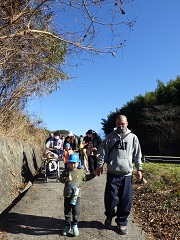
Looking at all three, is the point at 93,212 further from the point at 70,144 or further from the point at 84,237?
the point at 70,144

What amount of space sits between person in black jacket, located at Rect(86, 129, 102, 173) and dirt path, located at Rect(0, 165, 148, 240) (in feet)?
9.94

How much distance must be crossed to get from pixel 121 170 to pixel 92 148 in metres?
5.85

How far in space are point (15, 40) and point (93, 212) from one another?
15.0 feet

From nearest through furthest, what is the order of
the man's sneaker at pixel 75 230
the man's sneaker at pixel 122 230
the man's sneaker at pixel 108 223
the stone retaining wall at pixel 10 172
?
the man's sneaker at pixel 75 230
the man's sneaker at pixel 122 230
the man's sneaker at pixel 108 223
the stone retaining wall at pixel 10 172

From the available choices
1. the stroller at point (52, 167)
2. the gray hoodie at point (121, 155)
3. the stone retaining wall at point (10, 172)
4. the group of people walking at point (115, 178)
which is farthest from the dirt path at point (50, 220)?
the stroller at point (52, 167)

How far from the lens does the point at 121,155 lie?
16.8 ft

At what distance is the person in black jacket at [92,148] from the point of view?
1091 cm

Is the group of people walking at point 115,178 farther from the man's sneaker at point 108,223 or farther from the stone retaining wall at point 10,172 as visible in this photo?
the stone retaining wall at point 10,172

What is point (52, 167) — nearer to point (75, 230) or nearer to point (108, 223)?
point (108, 223)

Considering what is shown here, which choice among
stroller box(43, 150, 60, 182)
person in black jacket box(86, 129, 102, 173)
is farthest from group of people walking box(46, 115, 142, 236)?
person in black jacket box(86, 129, 102, 173)

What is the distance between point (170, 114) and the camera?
40.5 metres

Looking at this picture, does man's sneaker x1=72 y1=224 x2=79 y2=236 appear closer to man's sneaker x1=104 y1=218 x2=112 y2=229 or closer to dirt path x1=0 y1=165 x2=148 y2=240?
dirt path x1=0 y1=165 x2=148 y2=240

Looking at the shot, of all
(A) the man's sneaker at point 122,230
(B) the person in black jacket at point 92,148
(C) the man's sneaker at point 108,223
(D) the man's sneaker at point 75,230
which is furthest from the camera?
(B) the person in black jacket at point 92,148

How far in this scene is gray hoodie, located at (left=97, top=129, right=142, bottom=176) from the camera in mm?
5094
